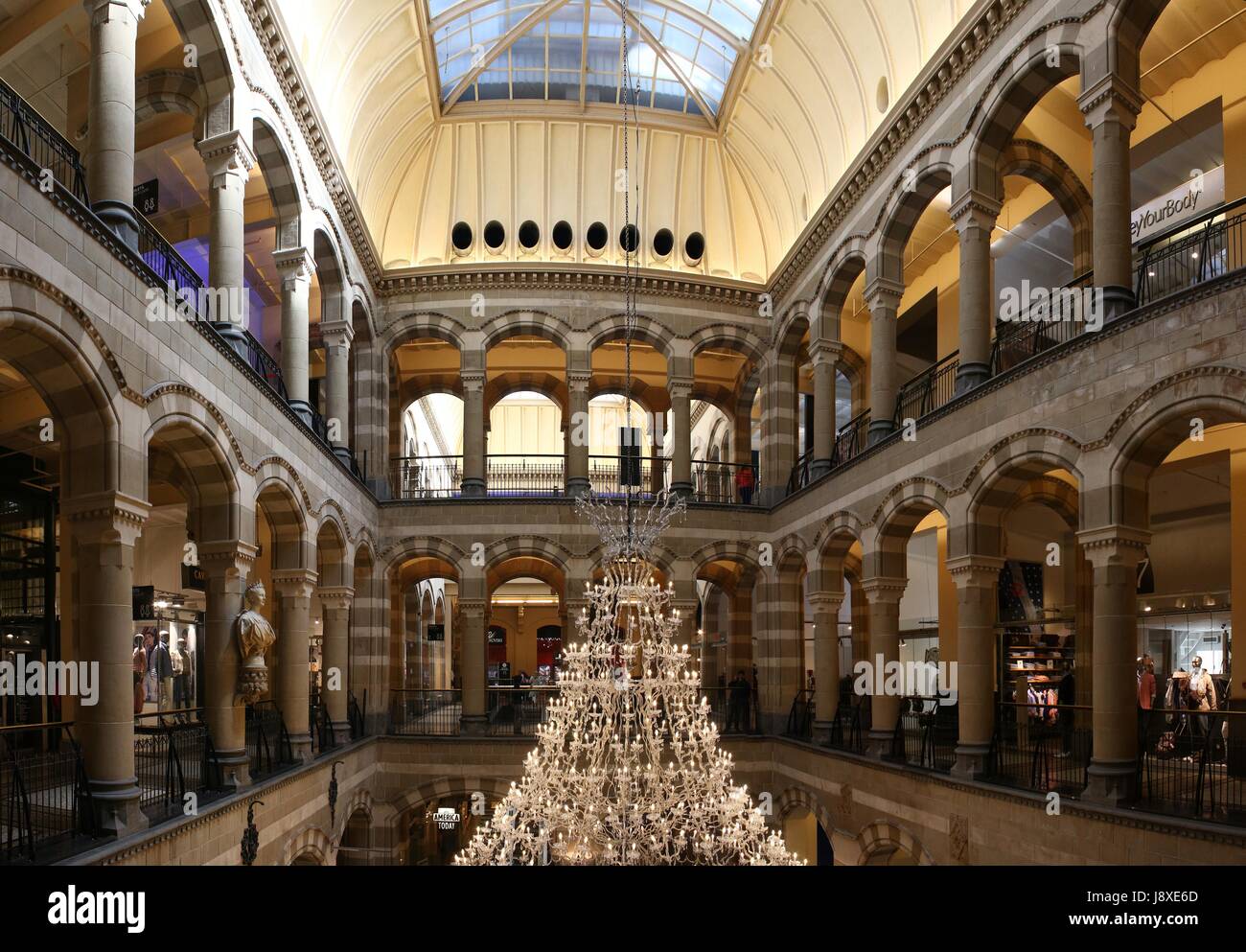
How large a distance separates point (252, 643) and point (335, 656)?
19.6ft

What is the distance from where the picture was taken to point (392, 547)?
2127 centimetres

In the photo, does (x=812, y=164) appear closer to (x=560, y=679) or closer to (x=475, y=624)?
(x=475, y=624)

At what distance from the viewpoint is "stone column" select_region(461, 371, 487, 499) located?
21641 mm

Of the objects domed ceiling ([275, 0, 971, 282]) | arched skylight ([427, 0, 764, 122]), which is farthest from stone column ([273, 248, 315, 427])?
arched skylight ([427, 0, 764, 122])

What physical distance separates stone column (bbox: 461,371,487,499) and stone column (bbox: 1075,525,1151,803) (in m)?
13.6

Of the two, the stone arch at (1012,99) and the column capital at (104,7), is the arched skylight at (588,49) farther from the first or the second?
the column capital at (104,7)

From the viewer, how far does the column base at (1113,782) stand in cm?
1003

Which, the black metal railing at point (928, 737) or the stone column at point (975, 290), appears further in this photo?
the black metal railing at point (928, 737)

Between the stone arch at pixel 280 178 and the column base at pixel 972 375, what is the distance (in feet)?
31.6

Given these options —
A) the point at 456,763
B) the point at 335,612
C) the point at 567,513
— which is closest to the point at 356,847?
the point at 456,763

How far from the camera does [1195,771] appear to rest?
39.8ft

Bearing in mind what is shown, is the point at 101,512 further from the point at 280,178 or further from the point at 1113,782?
the point at 1113,782

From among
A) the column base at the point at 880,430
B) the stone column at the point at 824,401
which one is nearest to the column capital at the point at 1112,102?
the column base at the point at 880,430

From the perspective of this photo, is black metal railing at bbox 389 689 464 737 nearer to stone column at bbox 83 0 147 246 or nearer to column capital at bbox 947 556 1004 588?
column capital at bbox 947 556 1004 588
